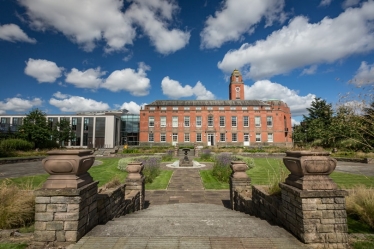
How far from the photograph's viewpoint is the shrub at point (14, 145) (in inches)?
798

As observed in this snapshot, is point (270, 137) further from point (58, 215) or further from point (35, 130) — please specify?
point (58, 215)

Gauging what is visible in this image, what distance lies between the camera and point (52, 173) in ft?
10.2

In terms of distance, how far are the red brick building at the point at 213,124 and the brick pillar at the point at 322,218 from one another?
122ft

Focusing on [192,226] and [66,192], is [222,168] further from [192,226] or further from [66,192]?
[66,192]

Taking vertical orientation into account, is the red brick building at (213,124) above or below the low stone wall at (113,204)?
above

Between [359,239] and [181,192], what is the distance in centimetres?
618

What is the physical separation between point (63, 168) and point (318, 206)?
3.82 m

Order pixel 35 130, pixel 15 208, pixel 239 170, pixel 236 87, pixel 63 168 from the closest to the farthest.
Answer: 1. pixel 63 168
2. pixel 15 208
3. pixel 239 170
4. pixel 35 130
5. pixel 236 87

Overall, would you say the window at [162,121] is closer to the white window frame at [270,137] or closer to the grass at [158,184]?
the white window frame at [270,137]

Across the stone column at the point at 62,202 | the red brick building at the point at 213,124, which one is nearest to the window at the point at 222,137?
the red brick building at the point at 213,124

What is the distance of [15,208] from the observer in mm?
3857

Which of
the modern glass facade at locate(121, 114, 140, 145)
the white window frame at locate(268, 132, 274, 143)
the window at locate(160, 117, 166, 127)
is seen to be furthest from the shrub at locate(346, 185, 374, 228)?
the modern glass facade at locate(121, 114, 140, 145)

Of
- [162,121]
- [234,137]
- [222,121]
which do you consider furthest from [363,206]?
[162,121]

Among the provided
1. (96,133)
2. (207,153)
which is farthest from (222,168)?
(96,133)
